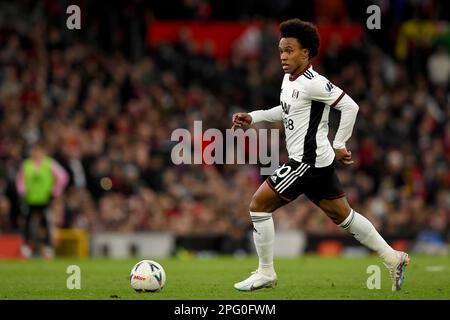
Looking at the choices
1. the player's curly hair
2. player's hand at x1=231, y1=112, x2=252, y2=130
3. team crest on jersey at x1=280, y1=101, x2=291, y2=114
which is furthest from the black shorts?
the player's curly hair

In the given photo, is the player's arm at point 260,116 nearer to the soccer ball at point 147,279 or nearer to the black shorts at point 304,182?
the black shorts at point 304,182

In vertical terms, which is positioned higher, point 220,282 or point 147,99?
point 147,99

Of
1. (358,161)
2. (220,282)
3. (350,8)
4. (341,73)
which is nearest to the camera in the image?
(220,282)

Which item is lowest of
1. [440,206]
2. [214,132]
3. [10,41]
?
[440,206]

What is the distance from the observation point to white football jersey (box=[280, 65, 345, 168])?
10.9m

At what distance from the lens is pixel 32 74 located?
22.8 meters

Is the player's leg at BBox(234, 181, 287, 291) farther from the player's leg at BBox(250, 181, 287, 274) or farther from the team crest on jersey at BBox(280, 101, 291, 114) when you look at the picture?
the team crest on jersey at BBox(280, 101, 291, 114)

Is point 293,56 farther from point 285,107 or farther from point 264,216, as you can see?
point 264,216

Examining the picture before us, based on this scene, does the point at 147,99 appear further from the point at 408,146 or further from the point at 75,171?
the point at 408,146

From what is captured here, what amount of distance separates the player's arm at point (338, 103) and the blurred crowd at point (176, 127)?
10.8m

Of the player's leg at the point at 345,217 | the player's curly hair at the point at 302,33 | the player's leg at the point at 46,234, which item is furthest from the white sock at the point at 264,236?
the player's leg at the point at 46,234

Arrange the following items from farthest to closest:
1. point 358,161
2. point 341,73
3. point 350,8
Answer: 1. point 350,8
2. point 341,73
3. point 358,161

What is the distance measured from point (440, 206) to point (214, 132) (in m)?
5.18
